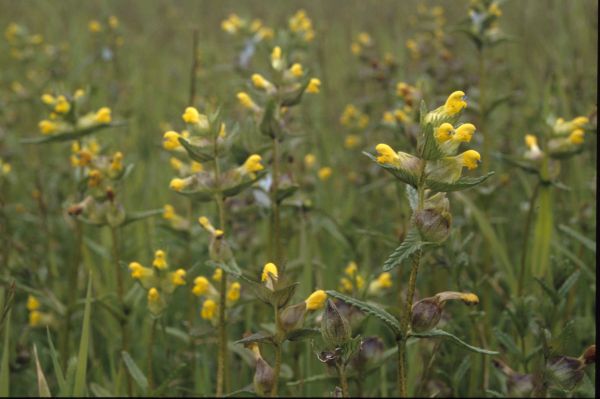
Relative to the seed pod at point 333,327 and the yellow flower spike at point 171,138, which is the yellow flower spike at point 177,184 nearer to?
the yellow flower spike at point 171,138

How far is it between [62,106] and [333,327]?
1180mm

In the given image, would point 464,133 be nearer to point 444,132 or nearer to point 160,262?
point 444,132

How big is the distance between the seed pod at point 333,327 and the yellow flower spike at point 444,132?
310mm

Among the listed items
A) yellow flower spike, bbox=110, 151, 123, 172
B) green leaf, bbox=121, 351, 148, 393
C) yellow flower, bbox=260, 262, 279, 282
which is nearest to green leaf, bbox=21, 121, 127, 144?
yellow flower spike, bbox=110, 151, 123, 172

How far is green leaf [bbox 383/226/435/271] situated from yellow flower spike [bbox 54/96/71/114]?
1227mm

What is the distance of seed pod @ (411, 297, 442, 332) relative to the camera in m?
1.12

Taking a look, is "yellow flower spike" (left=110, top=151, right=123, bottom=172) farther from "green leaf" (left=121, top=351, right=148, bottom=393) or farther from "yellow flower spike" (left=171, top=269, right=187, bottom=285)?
"green leaf" (left=121, top=351, right=148, bottom=393)

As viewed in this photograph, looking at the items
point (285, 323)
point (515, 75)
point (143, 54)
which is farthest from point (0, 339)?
point (143, 54)

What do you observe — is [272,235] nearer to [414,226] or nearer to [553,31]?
[414,226]

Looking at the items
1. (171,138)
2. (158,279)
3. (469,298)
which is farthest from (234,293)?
(469,298)

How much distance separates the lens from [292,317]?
1168 millimetres

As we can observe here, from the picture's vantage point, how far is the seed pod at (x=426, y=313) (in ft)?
3.67

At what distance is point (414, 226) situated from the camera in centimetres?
105

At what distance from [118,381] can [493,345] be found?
3.24ft
